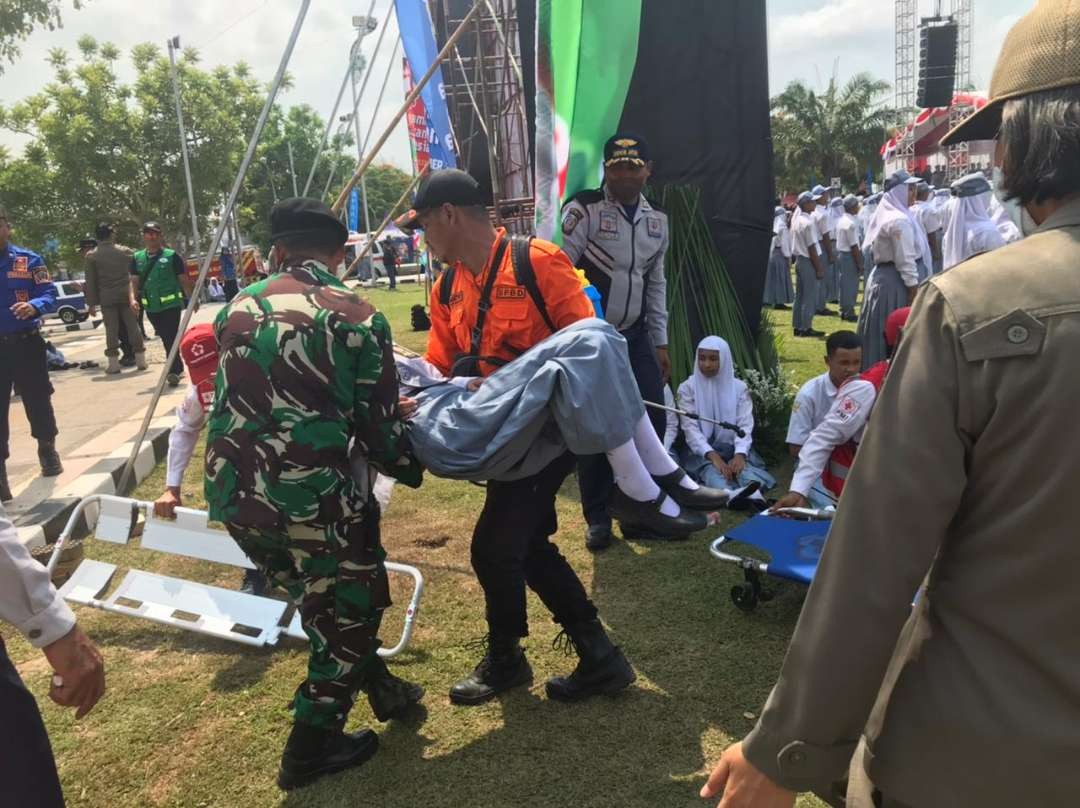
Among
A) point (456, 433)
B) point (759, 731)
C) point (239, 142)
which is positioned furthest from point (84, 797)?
point (239, 142)

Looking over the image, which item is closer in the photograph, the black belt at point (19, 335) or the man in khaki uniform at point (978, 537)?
the man in khaki uniform at point (978, 537)

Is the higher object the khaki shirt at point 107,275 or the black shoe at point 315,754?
the khaki shirt at point 107,275

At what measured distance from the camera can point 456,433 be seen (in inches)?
90.8

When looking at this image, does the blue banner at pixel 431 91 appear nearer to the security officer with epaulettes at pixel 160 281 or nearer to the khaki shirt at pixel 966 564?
the security officer with epaulettes at pixel 160 281

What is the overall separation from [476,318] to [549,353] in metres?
0.46

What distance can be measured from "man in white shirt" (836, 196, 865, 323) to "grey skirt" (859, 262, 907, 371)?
216 inches

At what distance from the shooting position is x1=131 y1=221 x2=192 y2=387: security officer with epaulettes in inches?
358

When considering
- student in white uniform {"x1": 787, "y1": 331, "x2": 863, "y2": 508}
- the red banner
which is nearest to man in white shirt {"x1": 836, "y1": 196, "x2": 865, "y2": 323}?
the red banner

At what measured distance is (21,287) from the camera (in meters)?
5.27

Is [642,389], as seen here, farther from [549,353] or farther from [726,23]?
[726,23]

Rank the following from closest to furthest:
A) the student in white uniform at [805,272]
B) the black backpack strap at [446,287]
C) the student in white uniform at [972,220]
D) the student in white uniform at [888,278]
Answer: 1. the black backpack strap at [446,287]
2. the student in white uniform at [888,278]
3. the student in white uniform at [972,220]
4. the student in white uniform at [805,272]

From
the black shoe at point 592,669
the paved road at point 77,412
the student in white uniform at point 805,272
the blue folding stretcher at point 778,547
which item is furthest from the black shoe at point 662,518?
the student in white uniform at point 805,272

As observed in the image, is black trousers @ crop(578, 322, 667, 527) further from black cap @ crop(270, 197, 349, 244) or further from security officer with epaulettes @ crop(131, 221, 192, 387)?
security officer with epaulettes @ crop(131, 221, 192, 387)

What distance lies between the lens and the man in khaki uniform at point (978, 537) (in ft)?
2.84
